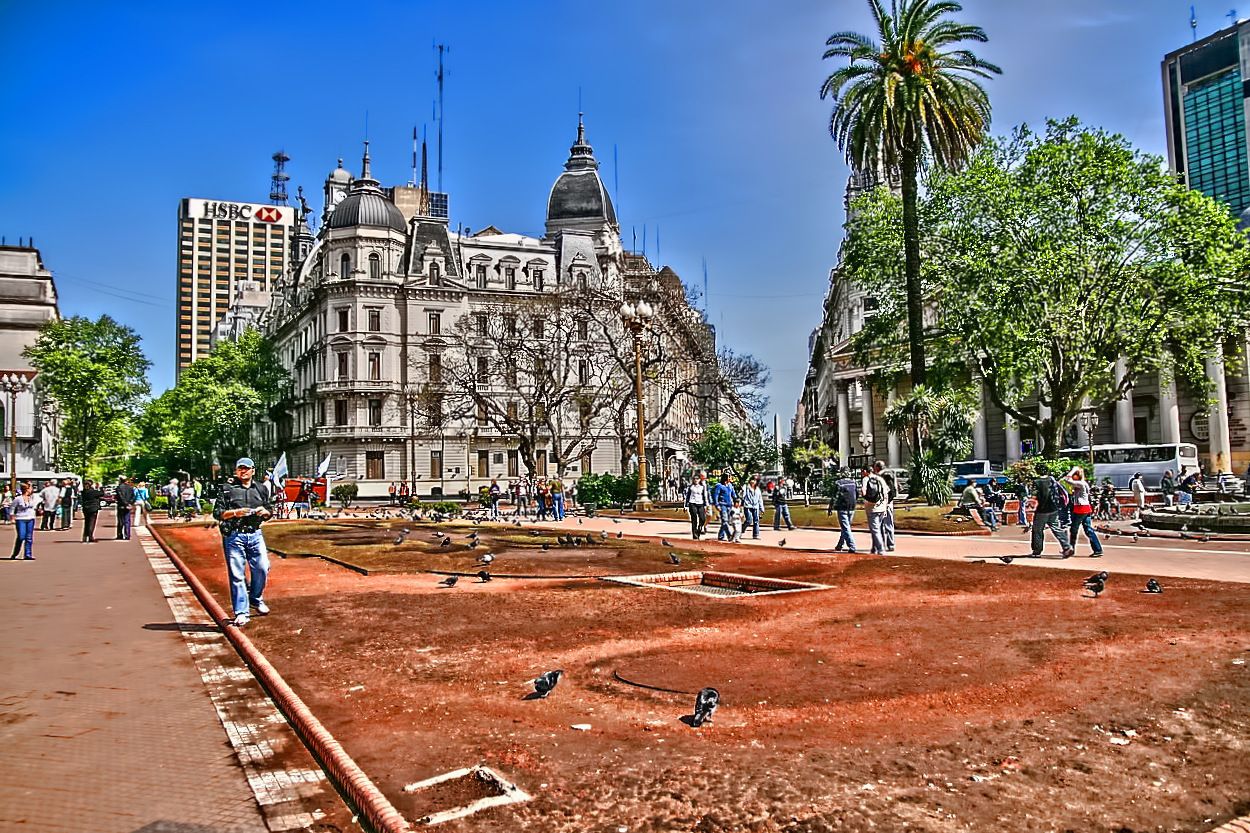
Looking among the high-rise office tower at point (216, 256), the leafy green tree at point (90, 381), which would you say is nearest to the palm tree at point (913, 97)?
the leafy green tree at point (90, 381)

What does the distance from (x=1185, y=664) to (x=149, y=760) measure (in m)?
7.83

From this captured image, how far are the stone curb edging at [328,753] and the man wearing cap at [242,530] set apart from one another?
1208 millimetres

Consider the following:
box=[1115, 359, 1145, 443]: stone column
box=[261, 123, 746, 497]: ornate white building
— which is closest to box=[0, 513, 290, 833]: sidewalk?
box=[261, 123, 746, 497]: ornate white building

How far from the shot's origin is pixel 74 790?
497 cm

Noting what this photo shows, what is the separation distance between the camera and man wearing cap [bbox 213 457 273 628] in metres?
10.2

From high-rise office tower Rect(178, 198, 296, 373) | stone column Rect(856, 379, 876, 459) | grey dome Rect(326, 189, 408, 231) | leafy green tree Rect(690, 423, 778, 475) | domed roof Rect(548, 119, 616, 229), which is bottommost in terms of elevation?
leafy green tree Rect(690, 423, 778, 475)

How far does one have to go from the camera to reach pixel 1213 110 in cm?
13125

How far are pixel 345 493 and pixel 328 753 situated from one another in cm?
5818

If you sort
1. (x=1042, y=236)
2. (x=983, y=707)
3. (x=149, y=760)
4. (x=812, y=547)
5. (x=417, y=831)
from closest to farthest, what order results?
(x=417, y=831)
(x=149, y=760)
(x=983, y=707)
(x=812, y=547)
(x=1042, y=236)

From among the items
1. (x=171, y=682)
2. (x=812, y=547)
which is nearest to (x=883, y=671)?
(x=171, y=682)

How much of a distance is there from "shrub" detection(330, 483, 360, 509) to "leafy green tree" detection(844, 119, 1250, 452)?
130 ft

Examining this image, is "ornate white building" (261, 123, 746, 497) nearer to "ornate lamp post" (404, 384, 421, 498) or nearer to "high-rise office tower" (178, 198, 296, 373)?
"ornate lamp post" (404, 384, 421, 498)

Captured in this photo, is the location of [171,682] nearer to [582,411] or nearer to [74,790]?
[74,790]

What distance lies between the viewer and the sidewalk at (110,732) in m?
4.66
